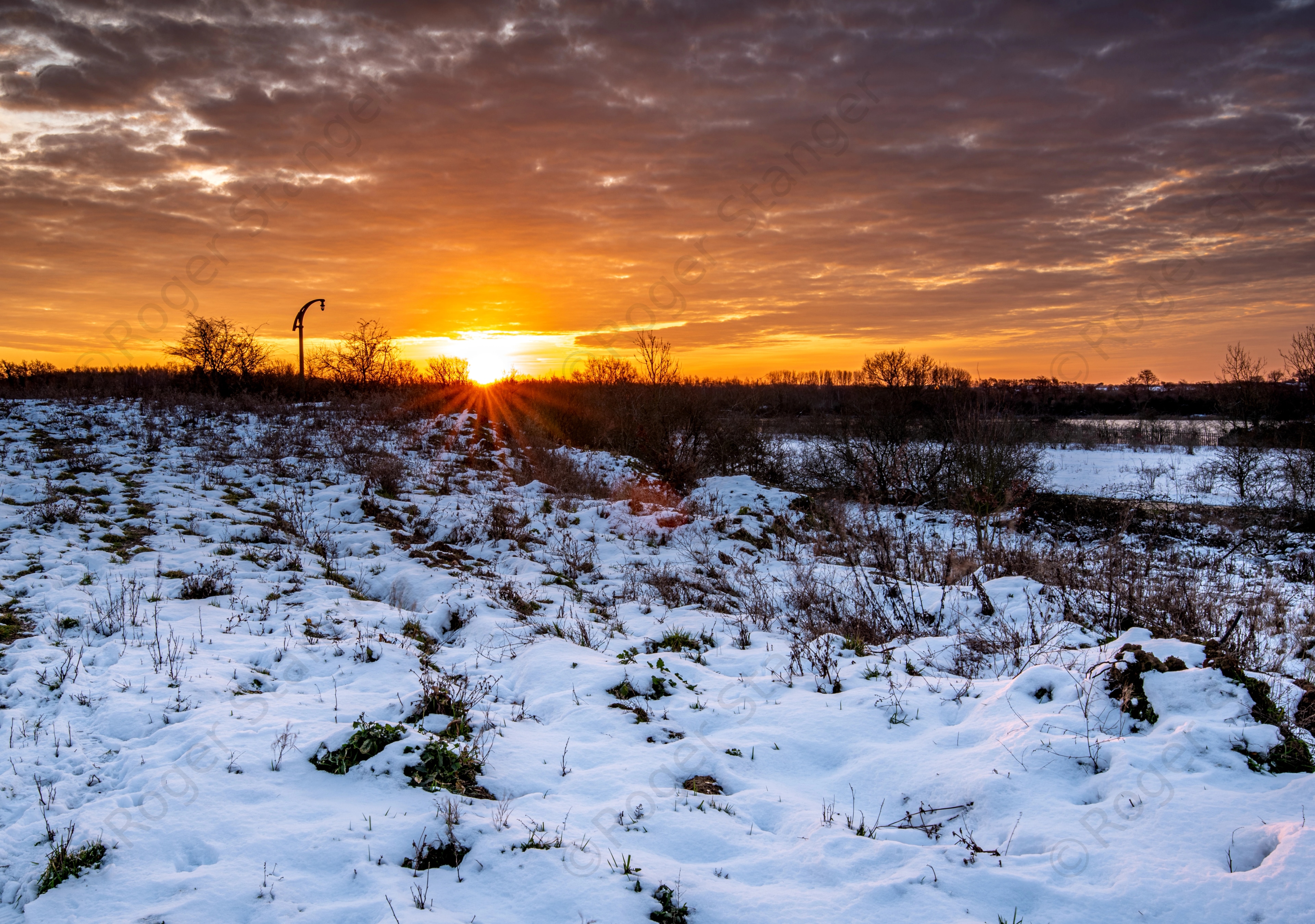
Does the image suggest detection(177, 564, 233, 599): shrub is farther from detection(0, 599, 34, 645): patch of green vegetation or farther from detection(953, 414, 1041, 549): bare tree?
detection(953, 414, 1041, 549): bare tree

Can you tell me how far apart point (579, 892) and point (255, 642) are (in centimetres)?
448

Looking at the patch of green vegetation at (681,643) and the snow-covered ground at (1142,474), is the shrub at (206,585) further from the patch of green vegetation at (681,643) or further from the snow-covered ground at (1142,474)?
the snow-covered ground at (1142,474)

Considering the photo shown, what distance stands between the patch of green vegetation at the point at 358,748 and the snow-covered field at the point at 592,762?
4.0 inches

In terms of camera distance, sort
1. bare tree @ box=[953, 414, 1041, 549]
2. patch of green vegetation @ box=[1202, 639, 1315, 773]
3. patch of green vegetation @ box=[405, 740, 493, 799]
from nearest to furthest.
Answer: patch of green vegetation @ box=[1202, 639, 1315, 773] < patch of green vegetation @ box=[405, 740, 493, 799] < bare tree @ box=[953, 414, 1041, 549]

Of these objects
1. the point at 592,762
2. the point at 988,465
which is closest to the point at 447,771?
the point at 592,762

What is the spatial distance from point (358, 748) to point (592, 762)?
1505 millimetres

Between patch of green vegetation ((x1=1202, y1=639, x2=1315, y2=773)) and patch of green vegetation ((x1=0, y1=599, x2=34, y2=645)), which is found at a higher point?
patch of green vegetation ((x1=0, y1=599, x2=34, y2=645))

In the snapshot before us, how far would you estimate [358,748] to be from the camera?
4.16m

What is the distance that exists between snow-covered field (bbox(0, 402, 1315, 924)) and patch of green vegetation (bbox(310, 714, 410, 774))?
0.33ft

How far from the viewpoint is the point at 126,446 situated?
1383 cm

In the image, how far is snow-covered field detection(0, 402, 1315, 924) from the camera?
3018 mm

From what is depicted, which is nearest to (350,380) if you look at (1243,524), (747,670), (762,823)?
(747,670)

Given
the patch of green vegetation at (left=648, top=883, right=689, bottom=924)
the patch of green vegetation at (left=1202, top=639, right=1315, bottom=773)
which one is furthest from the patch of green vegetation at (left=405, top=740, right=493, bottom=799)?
the patch of green vegetation at (left=1202, top=639, right=1315, bottom=773)

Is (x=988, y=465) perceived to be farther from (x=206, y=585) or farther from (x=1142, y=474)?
(x=206, y=585)
